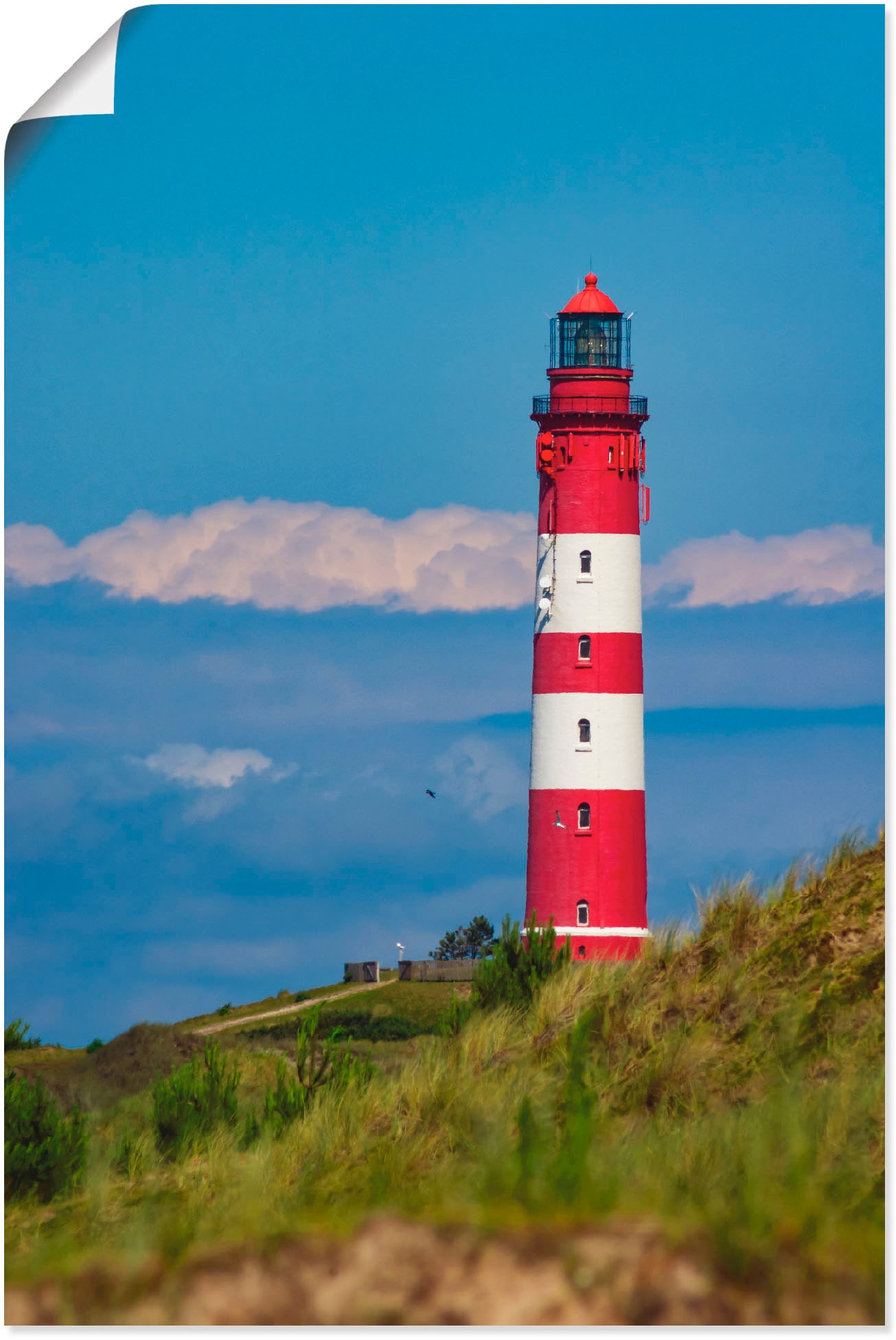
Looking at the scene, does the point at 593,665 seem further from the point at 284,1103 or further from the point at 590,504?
the point at 284,1103

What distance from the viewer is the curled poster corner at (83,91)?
9195 millimetres

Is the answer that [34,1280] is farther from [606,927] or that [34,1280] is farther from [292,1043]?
[606,927]

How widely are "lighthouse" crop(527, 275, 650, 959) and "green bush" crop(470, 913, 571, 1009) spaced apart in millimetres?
10103

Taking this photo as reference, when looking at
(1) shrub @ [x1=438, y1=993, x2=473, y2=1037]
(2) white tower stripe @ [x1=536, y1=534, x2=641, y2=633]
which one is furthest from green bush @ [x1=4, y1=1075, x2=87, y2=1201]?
(2) white tower stripe @ [x1=536, y1=534, x2=641, y2=633]

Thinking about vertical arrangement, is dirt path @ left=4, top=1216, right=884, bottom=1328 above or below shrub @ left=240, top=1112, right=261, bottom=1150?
below

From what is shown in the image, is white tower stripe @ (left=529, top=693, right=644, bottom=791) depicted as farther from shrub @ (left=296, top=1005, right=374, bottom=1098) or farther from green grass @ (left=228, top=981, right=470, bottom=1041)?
shrub @ (left=296, top=1005, right=374, bottom=1098)

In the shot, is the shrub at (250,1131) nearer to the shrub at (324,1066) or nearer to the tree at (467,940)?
the shrub at (324,1066)

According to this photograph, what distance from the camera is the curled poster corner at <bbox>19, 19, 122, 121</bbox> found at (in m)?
9.20

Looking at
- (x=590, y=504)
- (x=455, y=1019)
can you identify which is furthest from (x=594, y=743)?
(x=455, y=1019)

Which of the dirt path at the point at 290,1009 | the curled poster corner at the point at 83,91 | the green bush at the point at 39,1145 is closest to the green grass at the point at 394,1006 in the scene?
the dirt path at the point at 290,1009

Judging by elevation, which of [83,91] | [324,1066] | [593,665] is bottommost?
[324,1066]

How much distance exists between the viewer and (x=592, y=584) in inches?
1137

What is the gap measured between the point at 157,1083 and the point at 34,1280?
4.92 meters

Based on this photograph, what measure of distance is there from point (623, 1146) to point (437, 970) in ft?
84.9
